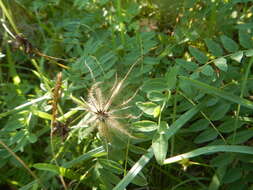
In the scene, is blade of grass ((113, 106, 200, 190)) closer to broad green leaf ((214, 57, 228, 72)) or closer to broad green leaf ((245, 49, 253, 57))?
broad green leaf ((214, 57, 228, 72))

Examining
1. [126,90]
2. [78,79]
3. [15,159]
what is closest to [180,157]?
[126,90]

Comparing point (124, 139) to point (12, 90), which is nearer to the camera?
point (124, 139)

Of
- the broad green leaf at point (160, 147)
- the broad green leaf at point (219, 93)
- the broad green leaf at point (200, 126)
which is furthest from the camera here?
the broad green leaf at point (200, 126)

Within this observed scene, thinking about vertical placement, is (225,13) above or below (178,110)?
above

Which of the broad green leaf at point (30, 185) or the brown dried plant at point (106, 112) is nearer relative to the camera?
the brown dried plant at point (106, 112)

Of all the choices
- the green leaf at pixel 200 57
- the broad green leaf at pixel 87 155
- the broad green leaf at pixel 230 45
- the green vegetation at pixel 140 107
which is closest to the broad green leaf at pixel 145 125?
the green vegetation at pixel 140 107

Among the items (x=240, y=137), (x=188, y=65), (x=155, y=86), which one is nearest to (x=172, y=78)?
(x=155, y=86)

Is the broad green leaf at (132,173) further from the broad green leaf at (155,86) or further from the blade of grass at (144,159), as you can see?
the broad green leaf at (155,86)

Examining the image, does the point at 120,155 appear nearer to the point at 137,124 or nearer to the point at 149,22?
the point at 137,124

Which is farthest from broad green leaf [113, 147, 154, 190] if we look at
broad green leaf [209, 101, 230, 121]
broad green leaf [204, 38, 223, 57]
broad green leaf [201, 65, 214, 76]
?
broad green leaf [204, 38, 223, 57]
